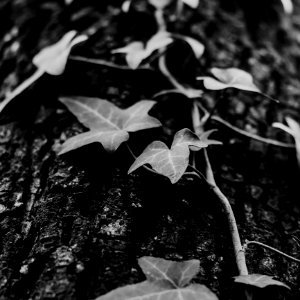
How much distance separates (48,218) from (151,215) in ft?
0.67

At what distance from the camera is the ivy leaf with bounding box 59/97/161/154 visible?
0.70 meters

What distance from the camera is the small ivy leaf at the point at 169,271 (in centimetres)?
52

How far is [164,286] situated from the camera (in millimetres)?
510

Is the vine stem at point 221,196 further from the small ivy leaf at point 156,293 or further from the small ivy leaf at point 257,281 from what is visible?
the small ivy leaf at point 156,293

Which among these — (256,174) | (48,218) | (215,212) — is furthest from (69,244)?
(256,174)

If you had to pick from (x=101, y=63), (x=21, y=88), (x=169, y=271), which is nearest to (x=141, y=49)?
(x=101, y=63)

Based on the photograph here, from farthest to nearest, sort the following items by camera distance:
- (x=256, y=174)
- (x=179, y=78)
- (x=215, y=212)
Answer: (x=179, y=78) < (x=256, y=174) < (x=215, y=212)

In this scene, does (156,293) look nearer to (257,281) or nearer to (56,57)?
(257,281)

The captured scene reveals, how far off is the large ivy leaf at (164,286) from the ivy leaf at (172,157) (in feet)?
0.46

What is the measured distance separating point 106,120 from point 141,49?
0.83 feet

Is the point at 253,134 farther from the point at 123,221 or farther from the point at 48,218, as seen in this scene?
the point at 48,218

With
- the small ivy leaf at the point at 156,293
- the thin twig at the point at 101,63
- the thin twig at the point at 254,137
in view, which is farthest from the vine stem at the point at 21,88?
the small ivy leaf at the point at 156,293

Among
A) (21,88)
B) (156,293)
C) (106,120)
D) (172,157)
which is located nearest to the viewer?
(156,293)

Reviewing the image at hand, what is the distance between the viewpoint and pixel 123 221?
0.64 meters
